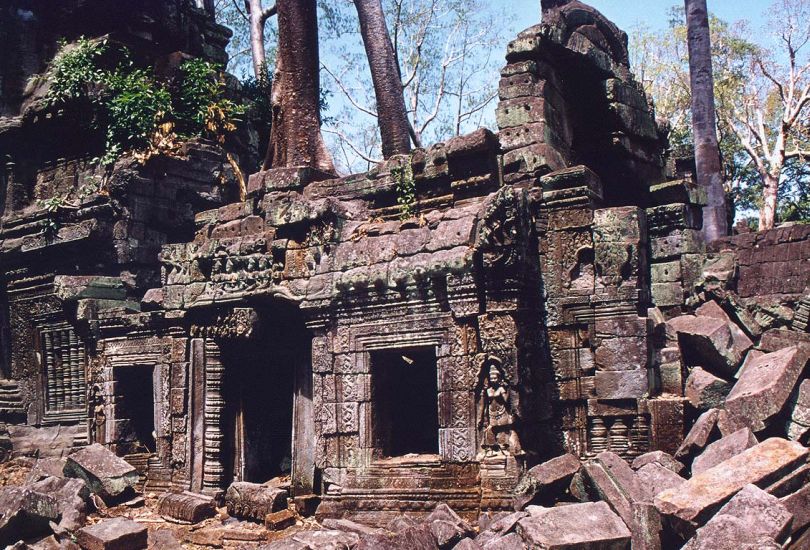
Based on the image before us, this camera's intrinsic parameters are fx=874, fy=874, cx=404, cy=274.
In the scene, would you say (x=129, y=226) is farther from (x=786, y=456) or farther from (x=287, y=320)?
(x=786, y=456)

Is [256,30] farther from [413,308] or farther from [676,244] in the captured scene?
[413,308]

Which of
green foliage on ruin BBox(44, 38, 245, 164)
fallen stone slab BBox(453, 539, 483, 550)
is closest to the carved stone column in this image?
fallen stone slab BBox(453, 539, 483, 550)

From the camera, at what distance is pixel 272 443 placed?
1099 cm

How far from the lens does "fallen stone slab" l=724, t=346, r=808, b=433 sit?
24.5 ft

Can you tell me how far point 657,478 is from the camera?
7.34 m

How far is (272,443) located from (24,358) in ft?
18.5

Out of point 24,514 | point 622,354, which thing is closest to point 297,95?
point 622,354

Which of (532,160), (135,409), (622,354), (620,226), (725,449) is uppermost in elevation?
(532,160)

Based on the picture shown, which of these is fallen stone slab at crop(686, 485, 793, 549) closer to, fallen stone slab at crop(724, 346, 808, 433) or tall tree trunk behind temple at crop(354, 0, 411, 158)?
fallen stone slab at crop(724, 346, 808, 433)

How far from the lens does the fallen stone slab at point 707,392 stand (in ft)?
28.2

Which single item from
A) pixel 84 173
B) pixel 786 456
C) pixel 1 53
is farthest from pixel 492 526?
pixel 1 53

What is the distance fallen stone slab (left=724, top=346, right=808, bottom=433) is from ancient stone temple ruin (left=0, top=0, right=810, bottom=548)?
1.05 feet

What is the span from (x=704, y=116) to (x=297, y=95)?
25.0ft

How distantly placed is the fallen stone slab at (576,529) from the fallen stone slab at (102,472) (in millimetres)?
5622
